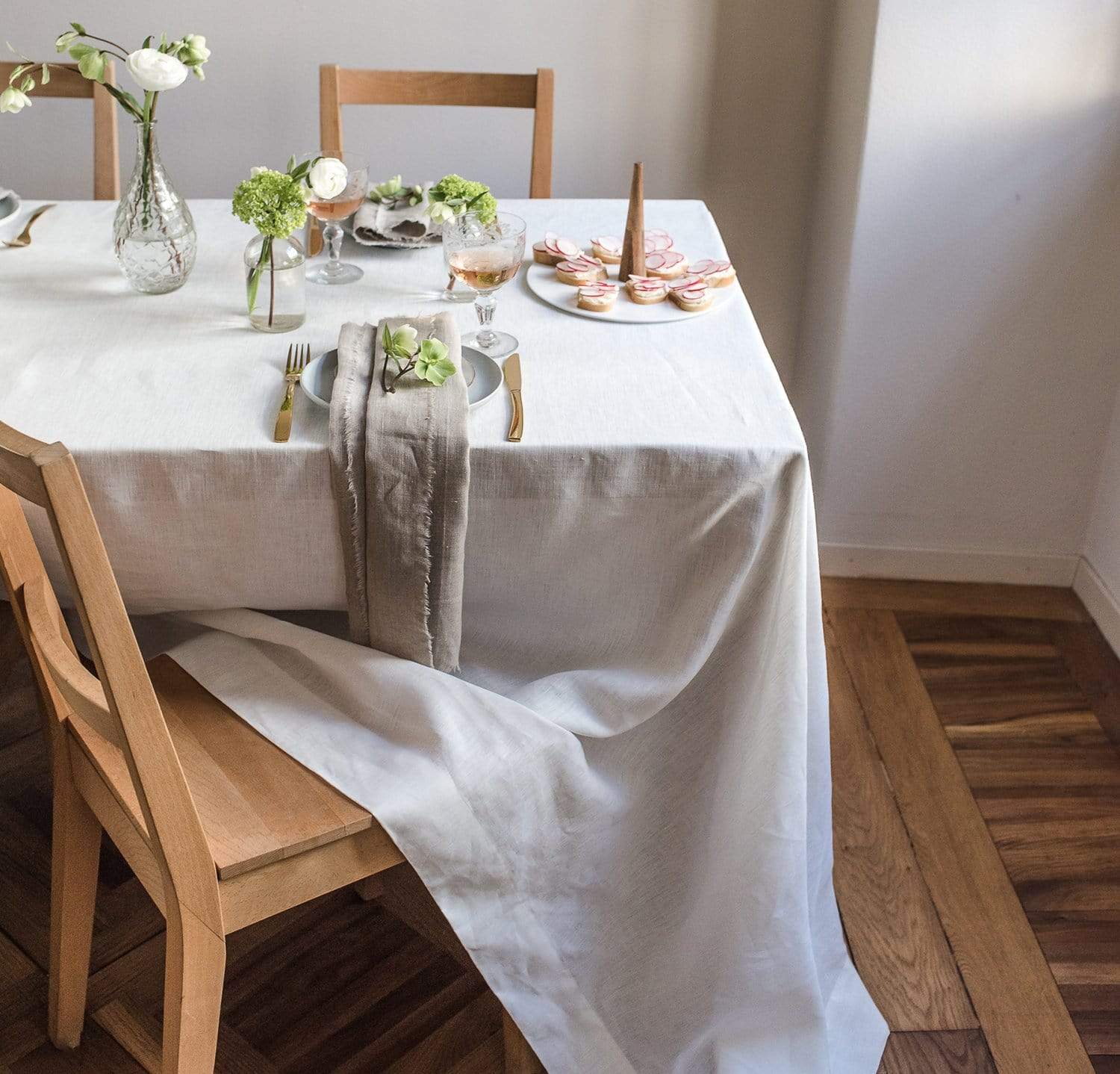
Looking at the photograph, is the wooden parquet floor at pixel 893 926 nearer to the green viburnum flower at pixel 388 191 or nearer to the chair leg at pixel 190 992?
the chair leg at pixel 190 992

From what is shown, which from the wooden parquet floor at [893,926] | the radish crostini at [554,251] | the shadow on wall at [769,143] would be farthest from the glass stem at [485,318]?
the shadow on wall at [769,143]

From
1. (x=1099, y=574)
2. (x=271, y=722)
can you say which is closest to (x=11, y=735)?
(x=271, y=722)

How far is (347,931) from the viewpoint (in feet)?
4.64

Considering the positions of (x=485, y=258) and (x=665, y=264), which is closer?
(x=485, y=258)

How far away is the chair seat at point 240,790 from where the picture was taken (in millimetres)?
950

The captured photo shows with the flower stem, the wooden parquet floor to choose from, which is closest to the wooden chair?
the wooden parquet floor

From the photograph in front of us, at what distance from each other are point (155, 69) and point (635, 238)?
554 mm

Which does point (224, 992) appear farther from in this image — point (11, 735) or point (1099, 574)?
point (1099, 574)

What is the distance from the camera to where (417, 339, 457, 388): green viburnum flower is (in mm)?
1061

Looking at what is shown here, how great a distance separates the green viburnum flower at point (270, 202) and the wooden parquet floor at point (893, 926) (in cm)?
83

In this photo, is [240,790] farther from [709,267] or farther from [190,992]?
[709,267]

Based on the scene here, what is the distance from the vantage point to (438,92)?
1786 mm

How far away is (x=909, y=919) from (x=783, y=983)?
0.32 metres

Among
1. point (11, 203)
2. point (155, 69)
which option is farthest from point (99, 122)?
point (155, 69)
